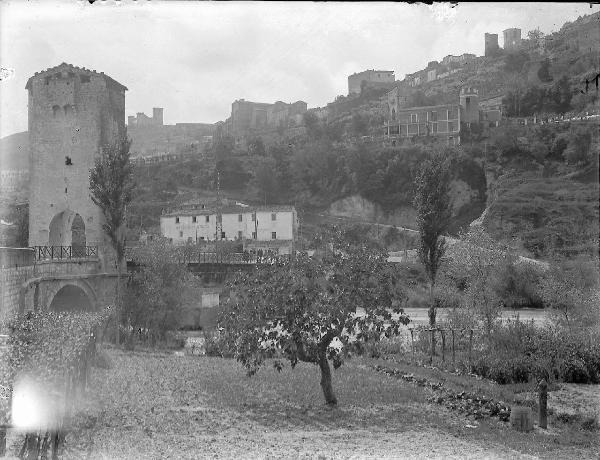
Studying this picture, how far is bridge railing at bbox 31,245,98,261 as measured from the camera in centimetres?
2010

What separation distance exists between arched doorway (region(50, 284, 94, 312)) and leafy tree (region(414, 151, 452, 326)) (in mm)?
9654

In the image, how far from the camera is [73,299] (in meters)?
20.9

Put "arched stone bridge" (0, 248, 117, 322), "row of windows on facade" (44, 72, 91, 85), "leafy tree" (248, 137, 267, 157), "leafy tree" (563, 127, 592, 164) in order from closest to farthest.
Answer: "arched stone bridge" (0, 248, 117, 322) < "row of windows on facade" (44, 72, 91, 85) < "leafy tree" (563, 127, 592, 164) < "leafy tree" (248, 137, 267, 157)

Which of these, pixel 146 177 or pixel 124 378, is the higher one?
pixel 146 177

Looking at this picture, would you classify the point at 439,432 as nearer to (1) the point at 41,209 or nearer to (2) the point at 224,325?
(2) the point at 224,325

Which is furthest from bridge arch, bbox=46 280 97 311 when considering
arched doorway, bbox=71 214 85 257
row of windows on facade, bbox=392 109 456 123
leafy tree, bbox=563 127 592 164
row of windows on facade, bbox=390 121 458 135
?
row of windows on facade, bbox=392 109 456 123

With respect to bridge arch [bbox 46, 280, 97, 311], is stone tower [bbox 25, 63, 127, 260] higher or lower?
higher

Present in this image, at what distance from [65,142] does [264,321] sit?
511 inches

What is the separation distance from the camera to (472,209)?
57125mm

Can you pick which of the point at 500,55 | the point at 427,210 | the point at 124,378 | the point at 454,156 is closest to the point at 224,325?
the point at 124,378

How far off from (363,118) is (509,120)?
733 inches

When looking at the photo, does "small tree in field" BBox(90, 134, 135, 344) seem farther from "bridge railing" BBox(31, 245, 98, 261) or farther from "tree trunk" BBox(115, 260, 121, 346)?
"bridge railing" BBox(31, 245, 98, 261)

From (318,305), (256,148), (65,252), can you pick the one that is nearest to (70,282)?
(65,252)

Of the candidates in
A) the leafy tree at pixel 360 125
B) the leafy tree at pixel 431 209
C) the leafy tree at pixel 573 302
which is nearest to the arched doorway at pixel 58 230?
the leafy tree at pixel 431 209
